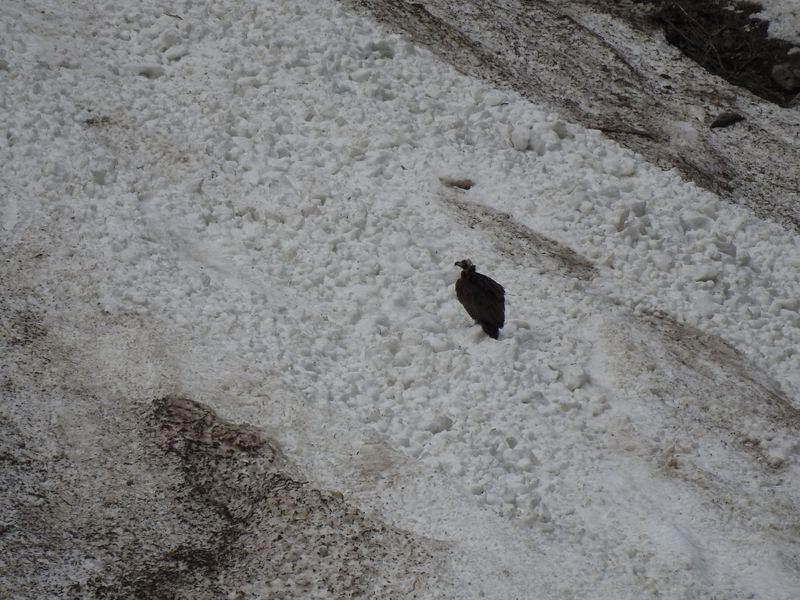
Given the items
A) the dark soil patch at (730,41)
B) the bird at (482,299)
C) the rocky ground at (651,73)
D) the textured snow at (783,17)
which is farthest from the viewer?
the textured snow at (783,17)

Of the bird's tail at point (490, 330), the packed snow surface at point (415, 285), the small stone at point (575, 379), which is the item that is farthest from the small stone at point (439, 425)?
the small stone at point (575, 379)

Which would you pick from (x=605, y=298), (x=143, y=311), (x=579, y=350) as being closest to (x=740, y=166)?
(x=605, y=298)

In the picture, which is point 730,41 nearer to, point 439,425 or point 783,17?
point 783,17

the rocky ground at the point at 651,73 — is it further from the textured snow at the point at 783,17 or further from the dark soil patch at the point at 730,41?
the textured snow at the point at 783,17

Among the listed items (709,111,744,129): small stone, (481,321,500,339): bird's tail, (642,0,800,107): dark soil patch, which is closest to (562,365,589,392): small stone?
(481,321,500,339): bird's tail

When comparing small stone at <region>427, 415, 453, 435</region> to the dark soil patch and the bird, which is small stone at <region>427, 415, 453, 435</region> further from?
the dark soil patch

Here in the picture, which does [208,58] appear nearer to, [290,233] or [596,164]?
[290,233]
